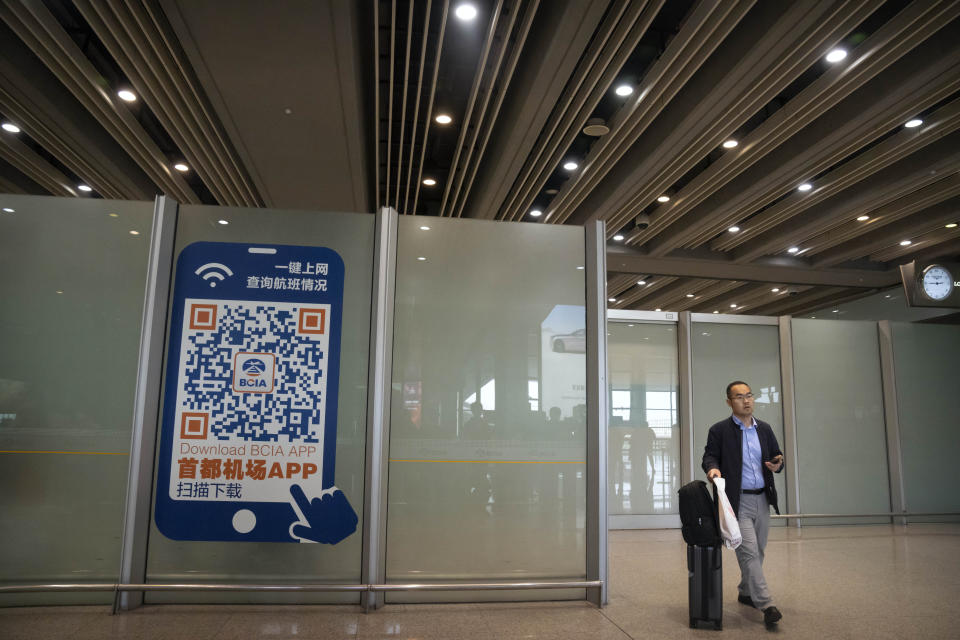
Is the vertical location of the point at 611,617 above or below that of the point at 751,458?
below

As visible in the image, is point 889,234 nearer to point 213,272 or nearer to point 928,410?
point 928,410

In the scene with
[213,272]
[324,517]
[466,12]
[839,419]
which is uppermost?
[466,12]

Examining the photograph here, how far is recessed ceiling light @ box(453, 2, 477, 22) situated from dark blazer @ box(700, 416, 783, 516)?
137 inches

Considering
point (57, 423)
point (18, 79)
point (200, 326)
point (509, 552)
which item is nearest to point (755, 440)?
point (509, 552)

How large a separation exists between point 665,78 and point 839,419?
5.73 metres

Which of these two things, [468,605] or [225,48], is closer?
[468,605]

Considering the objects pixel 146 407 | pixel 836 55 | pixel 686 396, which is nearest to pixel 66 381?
pixel 146 407

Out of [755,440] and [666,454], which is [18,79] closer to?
[755,440]

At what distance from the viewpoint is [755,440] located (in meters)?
4.47

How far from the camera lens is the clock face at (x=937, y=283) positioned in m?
8.20

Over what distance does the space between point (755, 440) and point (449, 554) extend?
2236mm

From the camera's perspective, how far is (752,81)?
5.44m

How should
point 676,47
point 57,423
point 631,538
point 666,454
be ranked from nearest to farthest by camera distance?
1. point 57,423
2. point 676,47
3. point 631,538
4. point 666,454

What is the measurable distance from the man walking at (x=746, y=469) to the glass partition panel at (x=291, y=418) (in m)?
2.41
